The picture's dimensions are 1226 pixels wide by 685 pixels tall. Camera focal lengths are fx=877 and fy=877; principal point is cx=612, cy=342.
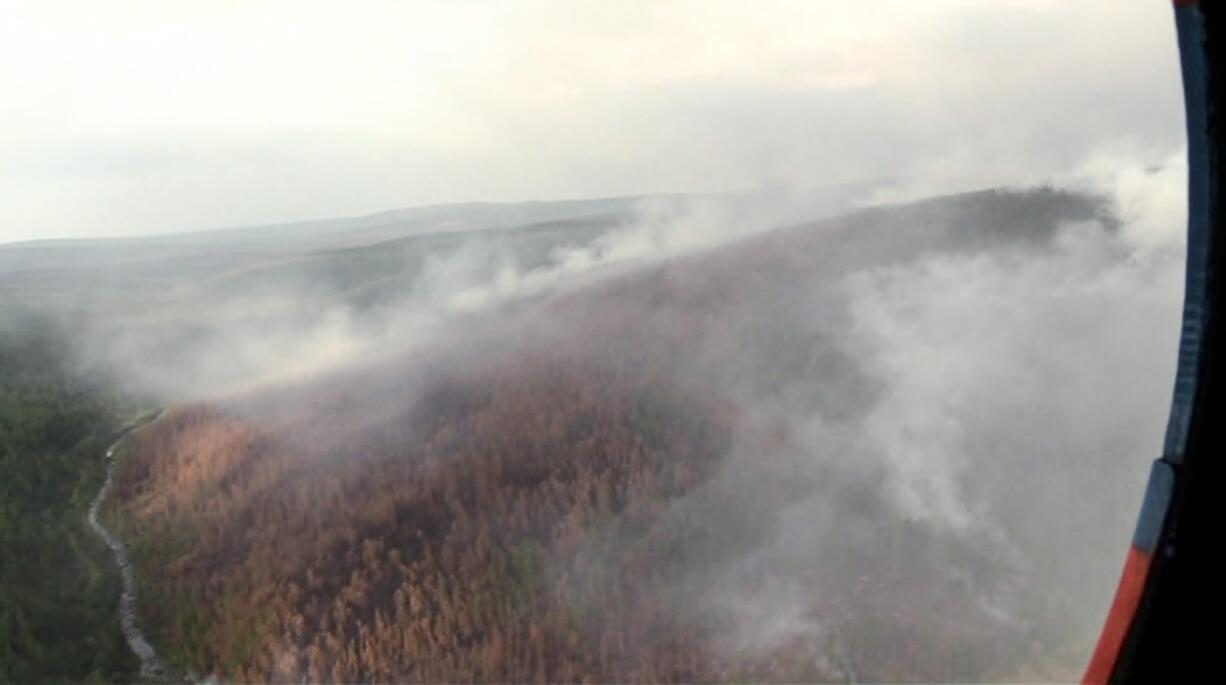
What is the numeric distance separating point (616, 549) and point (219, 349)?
1318 centimetres

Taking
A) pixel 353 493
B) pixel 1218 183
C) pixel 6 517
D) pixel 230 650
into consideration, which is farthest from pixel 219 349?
pixel 1218 183

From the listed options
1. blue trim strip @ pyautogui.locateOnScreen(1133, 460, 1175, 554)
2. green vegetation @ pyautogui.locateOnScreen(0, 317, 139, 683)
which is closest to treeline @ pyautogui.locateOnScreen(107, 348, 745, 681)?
green vegetation @ pyautogui.locateOnScreen(0, 317, 139, 683)

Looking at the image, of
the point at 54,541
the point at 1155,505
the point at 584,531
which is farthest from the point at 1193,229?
the point at 54,541

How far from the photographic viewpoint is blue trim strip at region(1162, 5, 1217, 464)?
4.85 feet

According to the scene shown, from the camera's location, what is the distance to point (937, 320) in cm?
1203

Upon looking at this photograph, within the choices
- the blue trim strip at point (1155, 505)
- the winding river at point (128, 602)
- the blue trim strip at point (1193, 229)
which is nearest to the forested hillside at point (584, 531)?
the winding river at point (128, 602)

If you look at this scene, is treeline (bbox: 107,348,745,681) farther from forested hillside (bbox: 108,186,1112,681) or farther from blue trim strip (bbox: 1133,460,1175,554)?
blue trim strip (bbox: 1133,460,1175,554)

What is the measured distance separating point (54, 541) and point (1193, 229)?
35.3ft

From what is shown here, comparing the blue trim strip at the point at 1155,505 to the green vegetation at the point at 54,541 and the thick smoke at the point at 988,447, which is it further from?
the green vegetation at the point at 54,541

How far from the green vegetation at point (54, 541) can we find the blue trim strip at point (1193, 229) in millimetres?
8157

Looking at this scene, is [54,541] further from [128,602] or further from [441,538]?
[441,538]

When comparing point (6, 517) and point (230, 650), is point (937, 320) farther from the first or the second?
point (6, 517)

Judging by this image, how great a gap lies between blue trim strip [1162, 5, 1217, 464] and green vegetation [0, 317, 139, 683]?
816cm

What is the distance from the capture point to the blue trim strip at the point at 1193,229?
1479 mm
